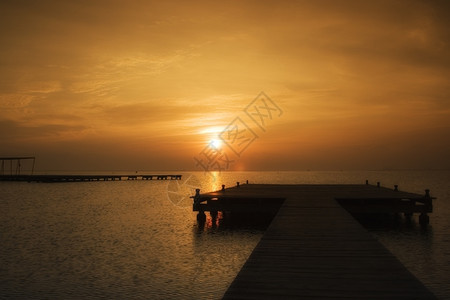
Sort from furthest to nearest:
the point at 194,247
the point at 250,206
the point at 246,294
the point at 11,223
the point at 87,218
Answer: the point at 87,218 < the point at 11,223 < the point at 250,206 < the point at 194,247 < the point at 246,294

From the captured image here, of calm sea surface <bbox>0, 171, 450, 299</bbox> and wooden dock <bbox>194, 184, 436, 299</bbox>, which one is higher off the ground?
wooden dock <bbox>194, 184, 436, 299</bbox>

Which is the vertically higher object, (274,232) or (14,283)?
(274,232)

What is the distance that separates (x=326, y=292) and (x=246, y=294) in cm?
136

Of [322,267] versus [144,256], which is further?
[144,256]

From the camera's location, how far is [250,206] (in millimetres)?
21891

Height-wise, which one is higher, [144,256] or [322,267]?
[322,267]

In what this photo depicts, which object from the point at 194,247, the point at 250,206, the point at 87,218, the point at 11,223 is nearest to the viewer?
the point at 194,247

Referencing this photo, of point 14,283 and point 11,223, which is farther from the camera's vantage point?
point 11,223

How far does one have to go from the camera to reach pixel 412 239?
18.9 metres

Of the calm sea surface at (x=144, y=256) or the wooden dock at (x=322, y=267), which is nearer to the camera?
the wooden dock at (x=322, y=267)

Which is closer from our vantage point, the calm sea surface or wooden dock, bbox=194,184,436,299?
wooden dock, bbox=194,184,436,299

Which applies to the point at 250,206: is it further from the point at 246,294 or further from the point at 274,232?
the point at 246,294

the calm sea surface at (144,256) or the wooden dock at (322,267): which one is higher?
the wooden dock at (322,267)

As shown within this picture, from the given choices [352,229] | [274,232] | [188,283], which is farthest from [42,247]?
[352,229]
